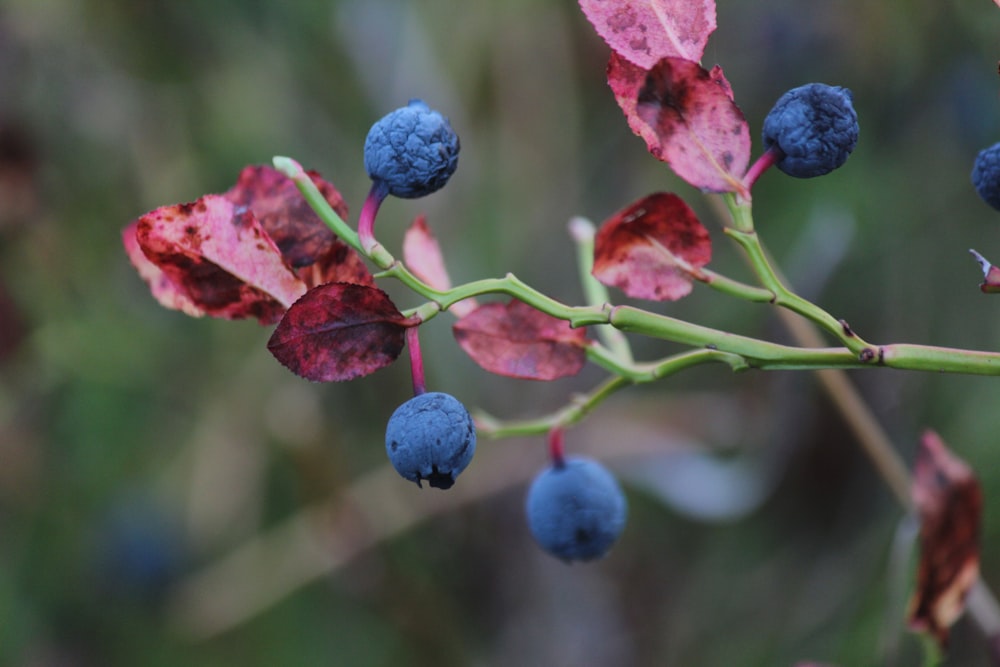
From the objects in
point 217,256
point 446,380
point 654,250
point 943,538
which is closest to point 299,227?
point 217,256

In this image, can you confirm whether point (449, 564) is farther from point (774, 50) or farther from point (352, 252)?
point (352, 252)

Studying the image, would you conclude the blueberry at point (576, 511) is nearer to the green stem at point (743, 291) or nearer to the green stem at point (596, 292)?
the green stem at point (596, 292)

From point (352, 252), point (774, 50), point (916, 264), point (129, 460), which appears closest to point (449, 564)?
point (129, 460)

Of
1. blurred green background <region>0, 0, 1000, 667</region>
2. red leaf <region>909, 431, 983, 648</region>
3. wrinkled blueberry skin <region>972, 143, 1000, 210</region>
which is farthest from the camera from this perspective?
blurred green background <region>0, 0, 1000, 667</region>

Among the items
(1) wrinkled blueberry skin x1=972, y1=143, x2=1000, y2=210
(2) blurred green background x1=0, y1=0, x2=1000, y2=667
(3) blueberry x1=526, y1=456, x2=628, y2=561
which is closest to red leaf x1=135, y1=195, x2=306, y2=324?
(3) blueberry x1=526, y1=456, x2=628, y2=561

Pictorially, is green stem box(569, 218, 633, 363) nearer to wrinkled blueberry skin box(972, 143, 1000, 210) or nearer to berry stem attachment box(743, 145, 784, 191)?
berry stem attachment box(743, 145, 784, 191)
